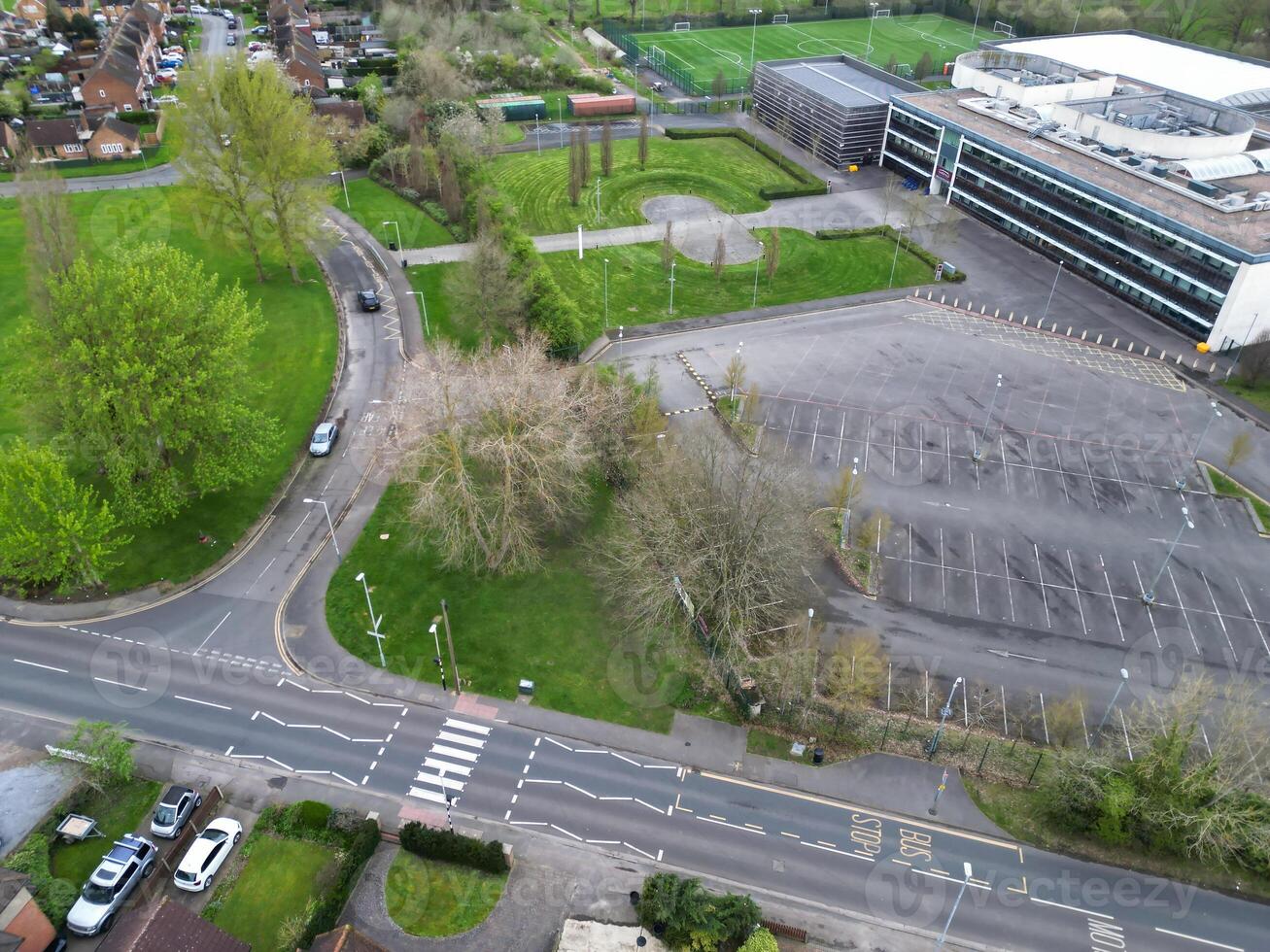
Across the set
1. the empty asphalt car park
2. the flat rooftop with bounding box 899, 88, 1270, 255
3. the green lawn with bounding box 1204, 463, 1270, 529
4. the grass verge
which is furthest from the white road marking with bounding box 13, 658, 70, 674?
the flat rooftop with bounding box 899, 88, 1270, 255

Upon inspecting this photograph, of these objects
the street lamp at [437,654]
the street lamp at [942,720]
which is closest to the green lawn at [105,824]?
the street lamp at [437,654]

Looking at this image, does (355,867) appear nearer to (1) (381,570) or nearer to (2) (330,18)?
(1) (381,570)

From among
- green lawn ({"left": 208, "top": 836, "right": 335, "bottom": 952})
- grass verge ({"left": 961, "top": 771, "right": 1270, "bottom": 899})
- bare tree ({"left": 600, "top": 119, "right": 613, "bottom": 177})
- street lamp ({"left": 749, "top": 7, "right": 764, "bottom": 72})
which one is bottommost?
grass verge ({"left": 961, "top": 771, "right": 1270, "bottom": 899})

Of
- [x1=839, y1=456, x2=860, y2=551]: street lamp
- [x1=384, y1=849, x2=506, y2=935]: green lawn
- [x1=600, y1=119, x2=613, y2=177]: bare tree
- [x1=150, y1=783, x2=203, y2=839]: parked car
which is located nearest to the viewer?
[x1=384, y1=849, x2=506, y2=935]: green lawn

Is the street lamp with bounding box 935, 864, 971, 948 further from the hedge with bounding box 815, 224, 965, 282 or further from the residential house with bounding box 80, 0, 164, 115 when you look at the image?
the residential house with bounding box 80, 0, 164, 115

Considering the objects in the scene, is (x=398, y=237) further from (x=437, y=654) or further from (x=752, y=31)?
(x=752, y=31)

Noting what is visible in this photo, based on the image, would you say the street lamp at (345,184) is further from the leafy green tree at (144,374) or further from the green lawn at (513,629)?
the green lawn at (513,629)

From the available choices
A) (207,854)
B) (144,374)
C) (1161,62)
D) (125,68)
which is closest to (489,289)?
(144,374)
